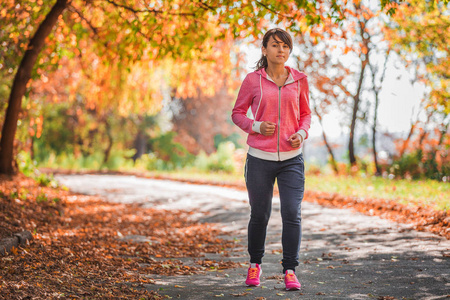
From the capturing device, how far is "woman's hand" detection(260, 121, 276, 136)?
12.1ft

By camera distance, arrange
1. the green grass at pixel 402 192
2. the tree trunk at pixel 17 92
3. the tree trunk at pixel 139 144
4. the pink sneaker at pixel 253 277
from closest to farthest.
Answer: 1. the pink sneaker at pixel 253 277
2. the green grass at pixel 402 192
3. the tree trunk at pixel 17 92
4. the tree trunk at pixel 139 144

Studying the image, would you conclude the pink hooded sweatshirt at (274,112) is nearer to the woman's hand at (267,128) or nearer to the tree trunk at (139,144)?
the woman's hand at (267,128)

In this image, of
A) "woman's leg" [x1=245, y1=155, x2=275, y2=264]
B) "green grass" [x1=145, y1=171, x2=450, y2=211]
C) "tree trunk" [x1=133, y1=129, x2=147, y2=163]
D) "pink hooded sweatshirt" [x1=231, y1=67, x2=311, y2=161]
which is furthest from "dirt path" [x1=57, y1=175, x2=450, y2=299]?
"tree trunk" [x1=133, y1=129, x2=147, y2=163]

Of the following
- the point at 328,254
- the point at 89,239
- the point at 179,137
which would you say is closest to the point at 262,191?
the point at 328,254

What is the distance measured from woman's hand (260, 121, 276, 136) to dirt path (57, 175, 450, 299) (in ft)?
4.05

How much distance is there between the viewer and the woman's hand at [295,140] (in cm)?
369

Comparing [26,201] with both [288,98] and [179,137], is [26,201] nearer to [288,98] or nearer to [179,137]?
[288,98]

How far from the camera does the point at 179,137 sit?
28125 millimetres

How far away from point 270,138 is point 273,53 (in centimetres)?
68

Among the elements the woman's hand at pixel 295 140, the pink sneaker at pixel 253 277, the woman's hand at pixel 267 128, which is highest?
the woman's hand at pixel 267 128

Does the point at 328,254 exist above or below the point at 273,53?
below

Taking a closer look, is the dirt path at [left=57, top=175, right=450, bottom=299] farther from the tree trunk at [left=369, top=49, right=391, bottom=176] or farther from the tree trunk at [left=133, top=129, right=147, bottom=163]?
the tree trunk at [left=133, top=129, right=147, bottom=163]

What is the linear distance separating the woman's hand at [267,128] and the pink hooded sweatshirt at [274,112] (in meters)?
0.04

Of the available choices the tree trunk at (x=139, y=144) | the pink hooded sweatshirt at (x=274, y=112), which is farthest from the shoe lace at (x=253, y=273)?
the tree trunk at (x=139, y=144)
